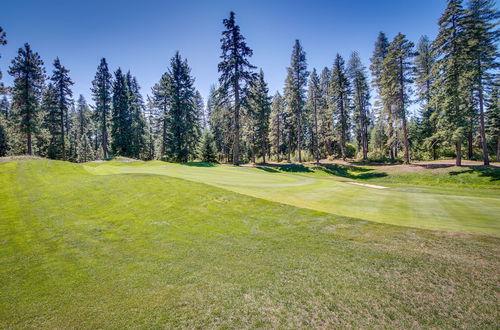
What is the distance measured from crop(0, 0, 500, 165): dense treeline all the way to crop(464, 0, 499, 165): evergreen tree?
0.34 ft

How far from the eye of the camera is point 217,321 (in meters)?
3.08

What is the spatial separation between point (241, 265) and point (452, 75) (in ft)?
102

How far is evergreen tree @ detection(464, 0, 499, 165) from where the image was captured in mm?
21734

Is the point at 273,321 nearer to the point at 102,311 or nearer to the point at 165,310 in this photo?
the point at 165,310

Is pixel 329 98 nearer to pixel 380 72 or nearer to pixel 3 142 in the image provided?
pixel 380 72

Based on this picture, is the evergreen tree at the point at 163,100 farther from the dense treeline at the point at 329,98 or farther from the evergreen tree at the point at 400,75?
the evergreen tree at the point at 400,75

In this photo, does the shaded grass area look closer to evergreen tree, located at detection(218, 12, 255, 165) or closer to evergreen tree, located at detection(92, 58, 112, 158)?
evergreen tree, located at detection(218, 12, 255, 165)

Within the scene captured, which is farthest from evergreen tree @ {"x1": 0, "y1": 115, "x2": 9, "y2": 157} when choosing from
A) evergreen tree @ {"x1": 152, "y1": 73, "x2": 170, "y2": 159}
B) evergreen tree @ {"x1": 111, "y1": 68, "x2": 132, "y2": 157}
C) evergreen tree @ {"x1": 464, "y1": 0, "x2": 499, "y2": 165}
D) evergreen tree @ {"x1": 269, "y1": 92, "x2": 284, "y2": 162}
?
evergreen tree @ {"x1": 464, "y1": 0, "x2": 499, "y2": 165}

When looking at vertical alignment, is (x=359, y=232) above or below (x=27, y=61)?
below

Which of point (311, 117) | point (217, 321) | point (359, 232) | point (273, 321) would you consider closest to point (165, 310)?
point (217, 321)

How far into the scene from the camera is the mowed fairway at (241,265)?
124 inches

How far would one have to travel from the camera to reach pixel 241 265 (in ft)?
14.8

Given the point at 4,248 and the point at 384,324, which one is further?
the point at 4,248

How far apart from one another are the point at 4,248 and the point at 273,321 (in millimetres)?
6859
